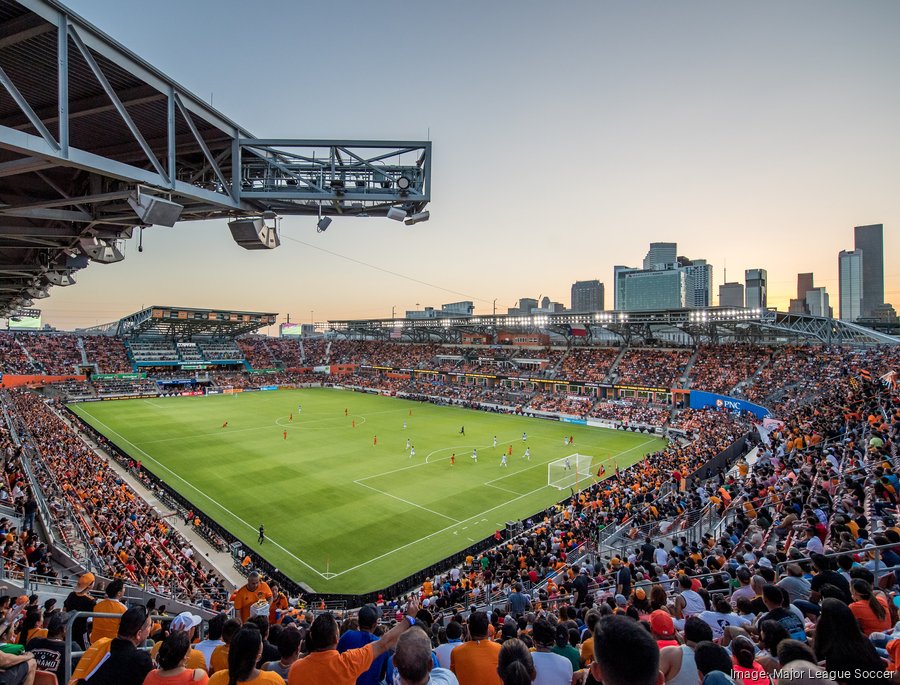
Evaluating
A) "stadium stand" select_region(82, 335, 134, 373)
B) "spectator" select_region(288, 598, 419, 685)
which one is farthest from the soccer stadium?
"stadium stand" select_region(82, 335, 134, 373)

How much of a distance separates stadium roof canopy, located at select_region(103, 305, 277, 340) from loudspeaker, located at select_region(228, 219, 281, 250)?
75131 mm

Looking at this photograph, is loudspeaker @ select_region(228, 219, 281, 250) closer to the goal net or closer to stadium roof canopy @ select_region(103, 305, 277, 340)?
the goal net

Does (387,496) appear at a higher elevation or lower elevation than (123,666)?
lower

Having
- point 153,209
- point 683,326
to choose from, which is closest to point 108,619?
point 153,209

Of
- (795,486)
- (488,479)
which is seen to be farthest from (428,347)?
(795,486)

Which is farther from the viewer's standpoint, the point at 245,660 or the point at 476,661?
the point at 476,661

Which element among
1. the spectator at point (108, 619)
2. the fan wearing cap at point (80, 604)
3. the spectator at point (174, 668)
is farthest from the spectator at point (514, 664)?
the fan wearing cap at point (80, 604)

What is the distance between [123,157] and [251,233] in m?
2.73

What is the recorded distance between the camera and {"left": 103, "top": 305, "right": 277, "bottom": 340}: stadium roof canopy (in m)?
75.5

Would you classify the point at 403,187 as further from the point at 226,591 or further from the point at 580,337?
the point at 580,337

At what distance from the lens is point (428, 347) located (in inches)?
3396

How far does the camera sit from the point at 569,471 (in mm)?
31766

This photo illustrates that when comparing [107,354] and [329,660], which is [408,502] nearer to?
[329,660]

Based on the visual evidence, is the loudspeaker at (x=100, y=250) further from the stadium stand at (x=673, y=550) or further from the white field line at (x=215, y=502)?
the white field line at (x=215, y=502)
